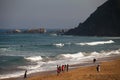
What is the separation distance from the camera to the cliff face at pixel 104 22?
15612 cm

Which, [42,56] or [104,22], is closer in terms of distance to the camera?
[42,56]

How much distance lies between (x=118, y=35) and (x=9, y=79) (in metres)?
130

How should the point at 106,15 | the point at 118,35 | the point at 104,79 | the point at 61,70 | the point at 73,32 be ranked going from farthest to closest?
1. the point at 73,32
2. the point at 106,15
3. the point at 118,35
4. the point at 61,70
5. the point at 104,79

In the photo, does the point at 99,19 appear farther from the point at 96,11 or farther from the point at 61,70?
the point at 61,70

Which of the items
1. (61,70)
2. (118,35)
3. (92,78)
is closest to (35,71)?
(61,70)

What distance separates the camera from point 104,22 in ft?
524

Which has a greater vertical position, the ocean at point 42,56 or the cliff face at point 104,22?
the cliff face at point 104,22

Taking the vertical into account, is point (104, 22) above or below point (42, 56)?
above

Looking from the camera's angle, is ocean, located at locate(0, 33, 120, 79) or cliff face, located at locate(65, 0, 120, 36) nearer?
ocean, located at locate(0, 33, 120, 79)

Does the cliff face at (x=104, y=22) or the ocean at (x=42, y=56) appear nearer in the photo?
the ocean at (x=42, y=56)

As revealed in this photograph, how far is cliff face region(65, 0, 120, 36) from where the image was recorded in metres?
156

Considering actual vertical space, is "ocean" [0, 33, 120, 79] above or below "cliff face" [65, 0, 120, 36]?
below

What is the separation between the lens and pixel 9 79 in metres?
27.0

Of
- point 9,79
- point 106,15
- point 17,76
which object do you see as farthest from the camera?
point 106,15
